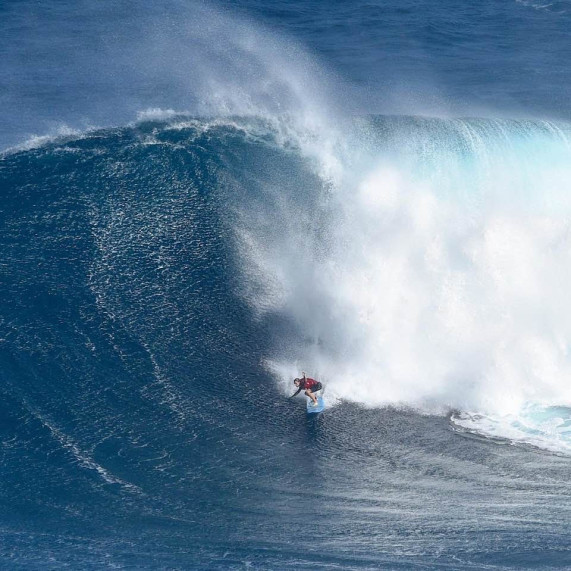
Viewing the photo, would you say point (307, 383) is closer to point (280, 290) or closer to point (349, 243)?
point (280, 290)

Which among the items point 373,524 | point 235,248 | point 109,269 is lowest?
point 373,524

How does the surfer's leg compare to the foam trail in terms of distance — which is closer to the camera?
the surfer's leg

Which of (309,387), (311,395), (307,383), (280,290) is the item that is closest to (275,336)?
(280,290)

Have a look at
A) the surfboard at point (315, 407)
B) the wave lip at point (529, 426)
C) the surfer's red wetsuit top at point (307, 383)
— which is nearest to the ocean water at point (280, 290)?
the wave lip at point (529, 426)

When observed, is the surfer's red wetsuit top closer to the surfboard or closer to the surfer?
the surfer

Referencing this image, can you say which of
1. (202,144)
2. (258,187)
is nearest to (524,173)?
(258,187)

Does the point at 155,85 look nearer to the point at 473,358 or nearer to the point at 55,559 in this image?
the point at 473,358

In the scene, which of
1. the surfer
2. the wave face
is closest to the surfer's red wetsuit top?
the surfer
